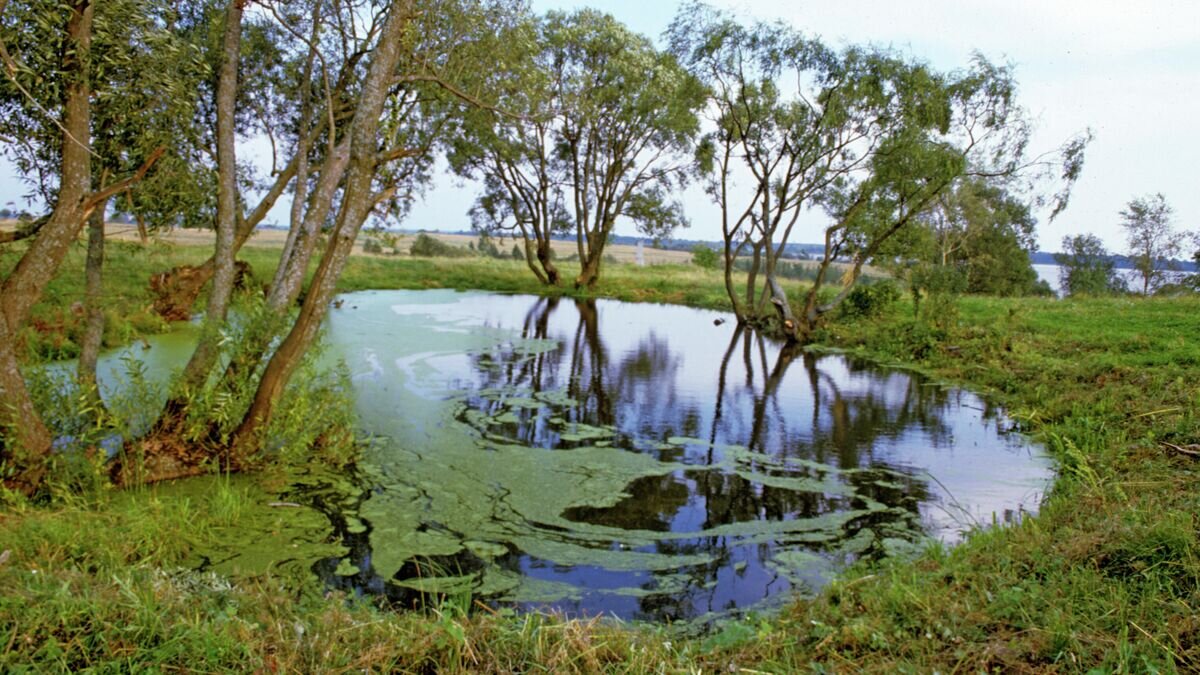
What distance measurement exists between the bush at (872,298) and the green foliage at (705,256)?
11.0 metres

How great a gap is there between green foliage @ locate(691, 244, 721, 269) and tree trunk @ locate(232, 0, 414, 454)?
23.5 m

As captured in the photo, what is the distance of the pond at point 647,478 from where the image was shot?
496 cm

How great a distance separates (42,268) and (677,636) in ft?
16.5

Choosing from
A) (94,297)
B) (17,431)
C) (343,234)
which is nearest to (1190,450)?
(343,234)

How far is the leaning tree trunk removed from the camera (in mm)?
5254

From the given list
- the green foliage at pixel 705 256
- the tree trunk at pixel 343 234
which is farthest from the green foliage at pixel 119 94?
the green foliage at pixel 705 256

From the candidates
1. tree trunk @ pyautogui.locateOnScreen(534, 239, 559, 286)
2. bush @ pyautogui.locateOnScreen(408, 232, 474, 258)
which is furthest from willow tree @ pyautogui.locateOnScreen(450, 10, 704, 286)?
bush @ pyautogui.locateOnScreen(408, 232, 474, 258)

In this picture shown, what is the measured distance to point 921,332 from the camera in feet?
51.3

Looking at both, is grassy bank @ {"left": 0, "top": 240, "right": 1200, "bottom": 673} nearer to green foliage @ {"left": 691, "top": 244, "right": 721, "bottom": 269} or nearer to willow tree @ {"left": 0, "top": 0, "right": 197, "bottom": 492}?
willow tree @ {"left": 0, "top": 0, "right": 197, "bottom": 492}

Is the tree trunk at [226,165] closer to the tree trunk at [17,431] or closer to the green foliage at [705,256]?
the tree trunk at [17,431]

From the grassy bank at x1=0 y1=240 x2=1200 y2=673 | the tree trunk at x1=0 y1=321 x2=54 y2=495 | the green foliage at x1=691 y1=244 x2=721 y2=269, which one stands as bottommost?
the grassy bank at x1=0 y1=240 x2=1200 y2=673

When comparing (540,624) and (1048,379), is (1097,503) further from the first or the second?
(1048,379)

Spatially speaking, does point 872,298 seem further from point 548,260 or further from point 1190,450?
point 548,260

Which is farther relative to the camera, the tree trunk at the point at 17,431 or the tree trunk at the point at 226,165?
the tree trunk at the point at 226,165
